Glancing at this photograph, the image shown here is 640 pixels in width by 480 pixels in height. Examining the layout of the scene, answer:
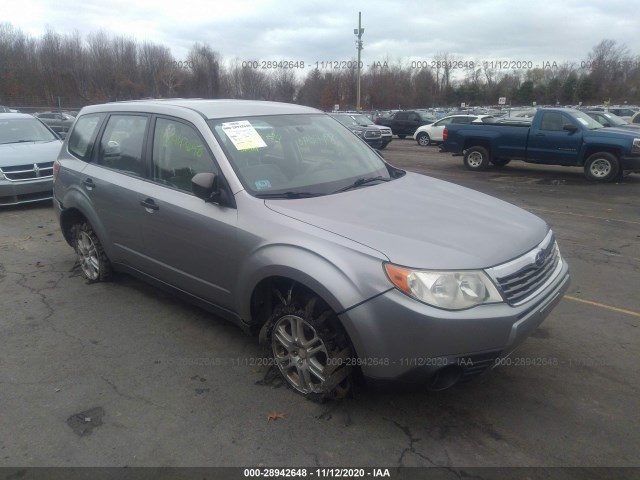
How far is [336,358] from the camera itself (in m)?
2.88

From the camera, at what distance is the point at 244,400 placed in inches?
127

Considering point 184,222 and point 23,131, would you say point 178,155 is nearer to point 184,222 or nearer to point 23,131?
point 184,222

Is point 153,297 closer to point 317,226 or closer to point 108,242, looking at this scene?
point 108,242

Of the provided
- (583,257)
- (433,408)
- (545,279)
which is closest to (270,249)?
(433,408)

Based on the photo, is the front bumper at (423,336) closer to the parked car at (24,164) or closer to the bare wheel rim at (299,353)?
the bare wheel rim at (299,353)

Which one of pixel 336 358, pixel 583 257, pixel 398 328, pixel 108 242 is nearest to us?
pixel 398 328

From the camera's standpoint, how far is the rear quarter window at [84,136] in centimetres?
495

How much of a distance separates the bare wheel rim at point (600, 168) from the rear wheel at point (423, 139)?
13426mm

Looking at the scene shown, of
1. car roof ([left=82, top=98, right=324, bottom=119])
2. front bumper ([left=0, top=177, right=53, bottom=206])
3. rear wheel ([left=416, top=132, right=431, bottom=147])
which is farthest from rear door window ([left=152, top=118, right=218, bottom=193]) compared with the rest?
rear wheel ([left=416, top=132, right=431, bottom=147])

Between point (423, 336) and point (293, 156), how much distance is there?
6.05 feet

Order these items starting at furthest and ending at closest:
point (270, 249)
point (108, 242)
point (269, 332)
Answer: point (108, 242)
point (269, 332)
point (270, 249)

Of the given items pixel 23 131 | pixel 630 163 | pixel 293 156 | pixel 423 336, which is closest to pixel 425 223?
pixel 423 336

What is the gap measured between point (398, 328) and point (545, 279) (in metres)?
1.16

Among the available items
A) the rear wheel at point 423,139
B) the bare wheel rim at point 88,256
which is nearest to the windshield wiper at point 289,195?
the bare wheel rim at point 88,256
